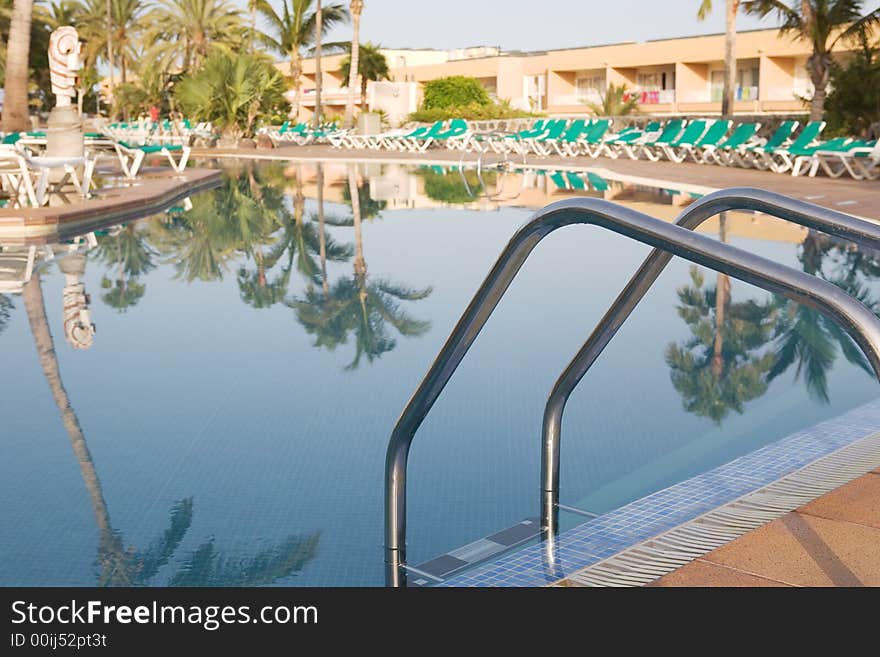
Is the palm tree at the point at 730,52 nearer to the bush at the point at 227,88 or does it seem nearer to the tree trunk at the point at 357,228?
the tree trunk at the point at 357,228

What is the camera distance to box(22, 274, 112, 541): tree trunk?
3504 millimetres

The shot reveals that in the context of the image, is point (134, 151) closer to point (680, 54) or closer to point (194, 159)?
point (194, 159)

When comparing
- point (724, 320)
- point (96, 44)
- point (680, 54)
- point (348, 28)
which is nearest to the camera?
point (724, 320)

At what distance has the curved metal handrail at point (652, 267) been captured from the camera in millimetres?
2182

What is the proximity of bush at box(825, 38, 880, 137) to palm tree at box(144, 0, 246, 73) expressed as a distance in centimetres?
3354

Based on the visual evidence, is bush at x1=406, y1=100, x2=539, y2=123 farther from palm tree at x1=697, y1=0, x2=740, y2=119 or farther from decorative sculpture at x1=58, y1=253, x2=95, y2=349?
decorative sculpture at x1=58, y1=253, x2=95, y2=349

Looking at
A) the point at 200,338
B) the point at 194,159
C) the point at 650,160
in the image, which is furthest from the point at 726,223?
the point at 194,159

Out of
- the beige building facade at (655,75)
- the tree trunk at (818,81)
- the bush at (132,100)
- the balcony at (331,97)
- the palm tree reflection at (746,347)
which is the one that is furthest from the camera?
the balcony at (331,97)

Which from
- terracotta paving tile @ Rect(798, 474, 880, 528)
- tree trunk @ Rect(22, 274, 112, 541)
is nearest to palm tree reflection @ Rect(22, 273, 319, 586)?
tree trunk @ Rect(22, 274, 112, 541)

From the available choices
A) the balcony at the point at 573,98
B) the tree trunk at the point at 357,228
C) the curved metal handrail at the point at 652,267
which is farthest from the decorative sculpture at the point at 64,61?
the balcony at the point at 573,98

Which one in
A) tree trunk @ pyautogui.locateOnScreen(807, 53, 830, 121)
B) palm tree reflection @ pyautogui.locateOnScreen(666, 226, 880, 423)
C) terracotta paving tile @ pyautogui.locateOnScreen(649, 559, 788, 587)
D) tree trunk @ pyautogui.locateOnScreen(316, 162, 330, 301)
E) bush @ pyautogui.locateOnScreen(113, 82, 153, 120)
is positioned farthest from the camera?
bush @ pyautogui.locateOnScreen(113, 82, 153, 120)

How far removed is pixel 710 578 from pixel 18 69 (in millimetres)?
17359

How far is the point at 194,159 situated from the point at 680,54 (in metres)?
20.9

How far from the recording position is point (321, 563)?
9.94 feet
